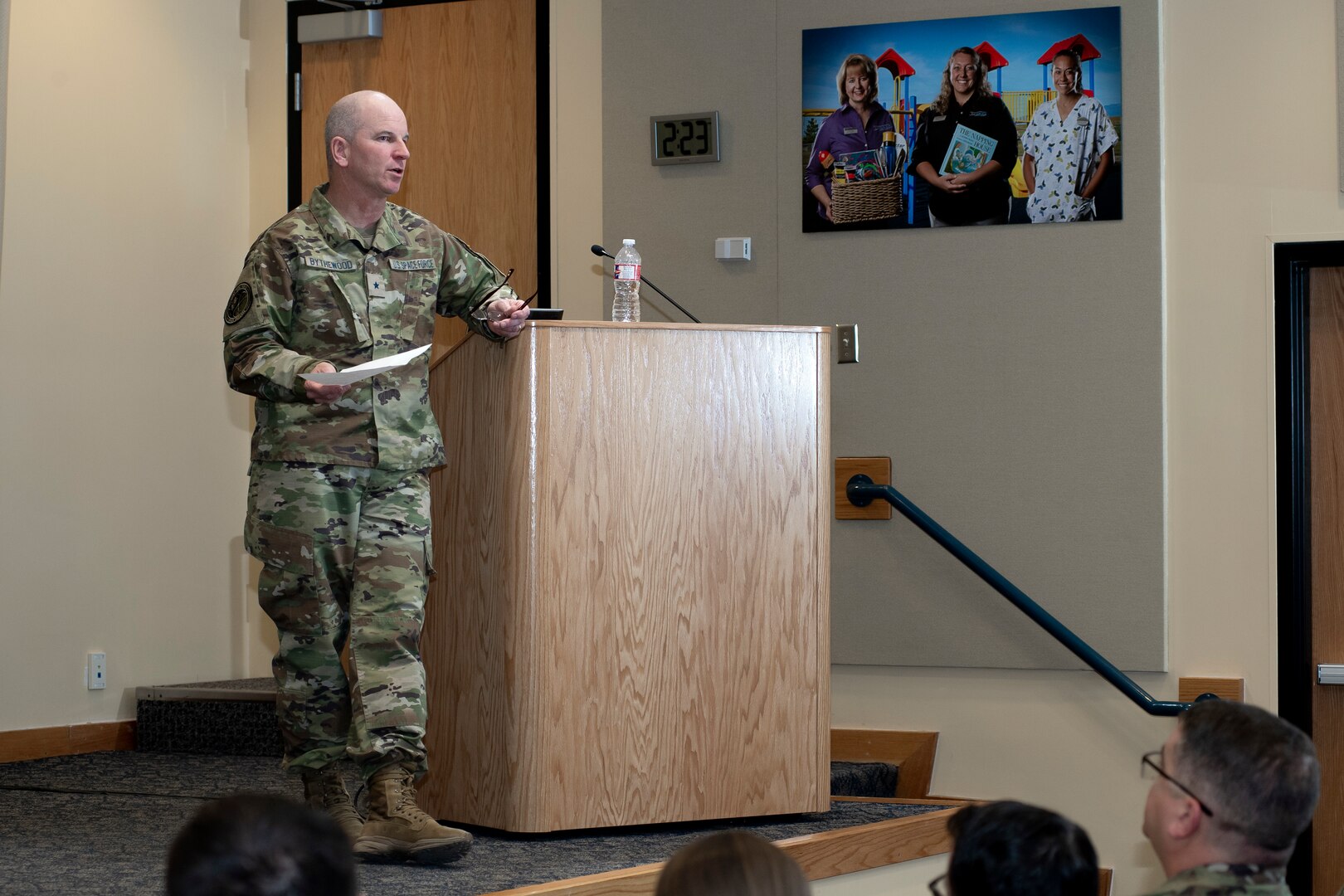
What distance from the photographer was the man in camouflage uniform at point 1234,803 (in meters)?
1.50

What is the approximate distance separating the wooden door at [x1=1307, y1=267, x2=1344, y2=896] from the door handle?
0.02m

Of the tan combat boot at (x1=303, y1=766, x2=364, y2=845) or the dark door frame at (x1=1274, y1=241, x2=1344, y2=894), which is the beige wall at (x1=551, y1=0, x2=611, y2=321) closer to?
the dark door frame at (x1=1274, y1=241, x2=1344, y2=894)

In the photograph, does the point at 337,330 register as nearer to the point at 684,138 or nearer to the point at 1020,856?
the point at 1020,856

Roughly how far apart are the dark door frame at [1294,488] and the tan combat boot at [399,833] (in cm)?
268

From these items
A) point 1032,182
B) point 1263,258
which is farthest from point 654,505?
point 1263,258

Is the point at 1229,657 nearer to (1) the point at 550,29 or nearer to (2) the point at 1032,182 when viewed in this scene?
(2) the point at 1032,182

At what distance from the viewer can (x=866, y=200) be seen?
14.5ft

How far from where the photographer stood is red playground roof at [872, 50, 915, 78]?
439 centimetres

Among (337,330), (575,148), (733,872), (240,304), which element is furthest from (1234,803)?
(575,148)

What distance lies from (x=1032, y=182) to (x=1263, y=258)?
28.0 inches

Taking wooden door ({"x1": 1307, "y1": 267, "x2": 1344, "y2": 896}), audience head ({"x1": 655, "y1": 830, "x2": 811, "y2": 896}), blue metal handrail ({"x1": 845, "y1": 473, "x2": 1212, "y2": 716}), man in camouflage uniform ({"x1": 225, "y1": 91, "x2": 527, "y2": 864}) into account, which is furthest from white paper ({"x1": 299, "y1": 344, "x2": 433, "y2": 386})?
wooden door ({"x1": 1307, "y1": 267, "x2": 1344, "y2": 896})

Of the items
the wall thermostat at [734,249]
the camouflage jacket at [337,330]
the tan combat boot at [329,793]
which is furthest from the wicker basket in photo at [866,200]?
the tan combat boot at [329,793]

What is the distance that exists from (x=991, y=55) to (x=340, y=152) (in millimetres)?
2357

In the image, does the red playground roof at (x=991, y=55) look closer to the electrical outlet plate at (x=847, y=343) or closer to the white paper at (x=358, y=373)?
the electrical outlet plate at (x=847, y=343)
